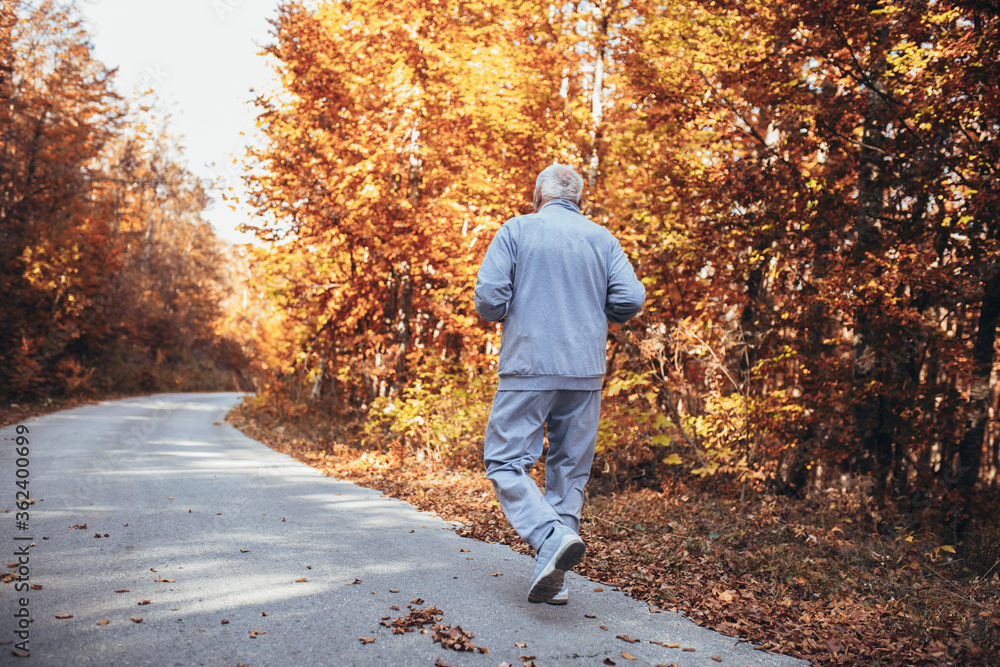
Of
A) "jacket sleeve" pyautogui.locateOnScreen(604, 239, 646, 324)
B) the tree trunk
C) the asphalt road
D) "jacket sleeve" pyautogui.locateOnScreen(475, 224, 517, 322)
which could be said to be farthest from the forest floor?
"jacket sleeve" pyautogui.locateOnScreen(475, 224, 517, 322)

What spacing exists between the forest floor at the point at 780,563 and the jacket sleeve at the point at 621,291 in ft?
5.05

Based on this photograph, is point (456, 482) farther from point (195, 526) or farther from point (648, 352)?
point (195, 526)

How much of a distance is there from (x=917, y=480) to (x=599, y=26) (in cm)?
678

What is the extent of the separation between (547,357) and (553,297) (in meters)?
0.31

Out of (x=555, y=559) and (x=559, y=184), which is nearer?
(x=555, y=559)

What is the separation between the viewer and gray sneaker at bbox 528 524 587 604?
2.83 m

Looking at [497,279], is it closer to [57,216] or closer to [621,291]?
[621,291]

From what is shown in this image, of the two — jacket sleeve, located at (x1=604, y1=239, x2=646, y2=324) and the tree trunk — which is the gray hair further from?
the tree trunk

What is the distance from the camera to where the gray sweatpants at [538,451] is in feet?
9.97

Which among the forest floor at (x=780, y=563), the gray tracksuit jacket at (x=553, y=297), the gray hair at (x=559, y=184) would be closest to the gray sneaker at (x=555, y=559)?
the gray tracksuit jacket at (x=553, y=297)

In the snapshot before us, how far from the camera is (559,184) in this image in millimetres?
3533

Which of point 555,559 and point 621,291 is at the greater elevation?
point 621,291

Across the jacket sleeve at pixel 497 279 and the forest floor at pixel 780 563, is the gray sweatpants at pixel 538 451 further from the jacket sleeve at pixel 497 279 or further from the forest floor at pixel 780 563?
the forest floor at pixel 780 563

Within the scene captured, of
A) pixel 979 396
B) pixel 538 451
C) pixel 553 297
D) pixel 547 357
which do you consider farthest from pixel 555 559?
pixel 979 396
